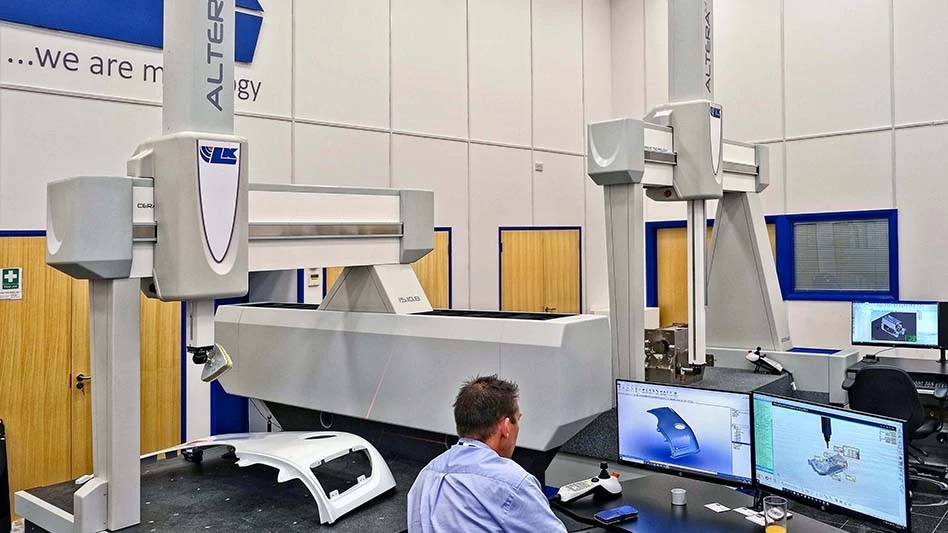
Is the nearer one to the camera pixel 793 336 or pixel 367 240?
pixel 367 240

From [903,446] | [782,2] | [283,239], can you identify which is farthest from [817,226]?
[283,239]

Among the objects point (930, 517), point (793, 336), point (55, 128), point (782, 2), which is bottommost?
point (930, 517)

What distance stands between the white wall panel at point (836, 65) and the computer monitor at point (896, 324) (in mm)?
1870

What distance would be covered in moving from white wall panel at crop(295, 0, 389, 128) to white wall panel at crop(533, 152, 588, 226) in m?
2.04

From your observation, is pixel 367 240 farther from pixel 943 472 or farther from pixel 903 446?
pixel 943 472

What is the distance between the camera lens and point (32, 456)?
4.66 m

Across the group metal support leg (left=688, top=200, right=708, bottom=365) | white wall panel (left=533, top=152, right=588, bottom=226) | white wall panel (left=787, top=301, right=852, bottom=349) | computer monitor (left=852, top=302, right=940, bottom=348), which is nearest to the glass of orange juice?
metal support leg (left=688, top=200, right=708, bottom=365)

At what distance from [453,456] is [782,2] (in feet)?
22.4

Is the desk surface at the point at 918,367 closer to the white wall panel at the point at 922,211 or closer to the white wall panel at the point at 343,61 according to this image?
the white wall panel at the point at 922,211

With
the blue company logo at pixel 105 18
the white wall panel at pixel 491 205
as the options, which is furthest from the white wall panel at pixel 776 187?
the blue company logo at pixel 105 18

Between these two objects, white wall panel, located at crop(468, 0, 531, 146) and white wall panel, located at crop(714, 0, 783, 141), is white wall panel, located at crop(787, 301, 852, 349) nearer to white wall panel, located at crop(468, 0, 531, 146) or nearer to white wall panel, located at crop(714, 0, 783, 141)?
white wall panel, located at crop(714, 0, 783, 141)

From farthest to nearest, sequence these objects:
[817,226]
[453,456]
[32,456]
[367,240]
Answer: [817,226], [32,456], [367,240], [453,456]

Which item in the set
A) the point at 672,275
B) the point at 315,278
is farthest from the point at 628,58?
the point at 315,278

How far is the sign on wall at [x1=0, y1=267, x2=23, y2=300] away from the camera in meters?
4.60
